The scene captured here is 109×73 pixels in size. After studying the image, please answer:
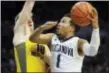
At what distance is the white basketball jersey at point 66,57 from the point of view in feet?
15.7

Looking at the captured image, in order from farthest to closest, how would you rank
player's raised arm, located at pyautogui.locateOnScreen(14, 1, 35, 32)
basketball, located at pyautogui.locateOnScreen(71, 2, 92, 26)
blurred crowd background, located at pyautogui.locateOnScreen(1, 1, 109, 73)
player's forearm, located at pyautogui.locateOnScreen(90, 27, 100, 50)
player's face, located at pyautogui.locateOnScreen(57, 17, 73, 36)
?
blurred crowd background, located at pyautogui.locateOnScreen(1, 1, 109, 73)
player's raised arm, located at pyautogui.locateOnScreen(14, 1, 35, 32)
player's face, located at pyautogui.locateOnScreen(57, 17, 73, 36)
basketball, located at pyautogui.locateOnScreen(71, 2, 92, 26)
player's forearm, located at pyautogui.locateOnScreen(90, 27, 100, 50)

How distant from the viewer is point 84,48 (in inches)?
186

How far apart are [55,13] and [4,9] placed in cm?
78

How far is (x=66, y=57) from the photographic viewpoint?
4.84 metres

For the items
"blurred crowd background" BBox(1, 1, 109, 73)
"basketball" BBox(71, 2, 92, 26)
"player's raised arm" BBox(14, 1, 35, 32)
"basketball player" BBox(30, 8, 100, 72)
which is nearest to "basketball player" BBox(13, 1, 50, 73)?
"player's raised arm" BBox(14, 1, 35, 32)

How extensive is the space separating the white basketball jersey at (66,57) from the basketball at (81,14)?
0.15 m

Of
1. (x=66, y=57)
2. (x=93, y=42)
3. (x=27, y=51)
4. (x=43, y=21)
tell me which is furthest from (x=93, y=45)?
(x=43, y=21)

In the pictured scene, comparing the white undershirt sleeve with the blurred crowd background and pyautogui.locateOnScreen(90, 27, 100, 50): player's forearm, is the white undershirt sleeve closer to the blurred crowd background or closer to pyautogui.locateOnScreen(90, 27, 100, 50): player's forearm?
pyautogui.locateOnScreen(90, 27, 100, 50): player's forearm

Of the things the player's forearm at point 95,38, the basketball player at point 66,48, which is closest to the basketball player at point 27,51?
the basketball player at point 66,48

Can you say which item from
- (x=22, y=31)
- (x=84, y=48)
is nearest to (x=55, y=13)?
(x=22, y=31)

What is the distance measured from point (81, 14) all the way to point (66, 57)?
1.27ft

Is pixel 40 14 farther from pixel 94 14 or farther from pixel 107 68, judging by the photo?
pixel 94 14

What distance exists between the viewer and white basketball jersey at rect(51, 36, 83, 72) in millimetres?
4797

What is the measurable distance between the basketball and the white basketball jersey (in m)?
0.15
